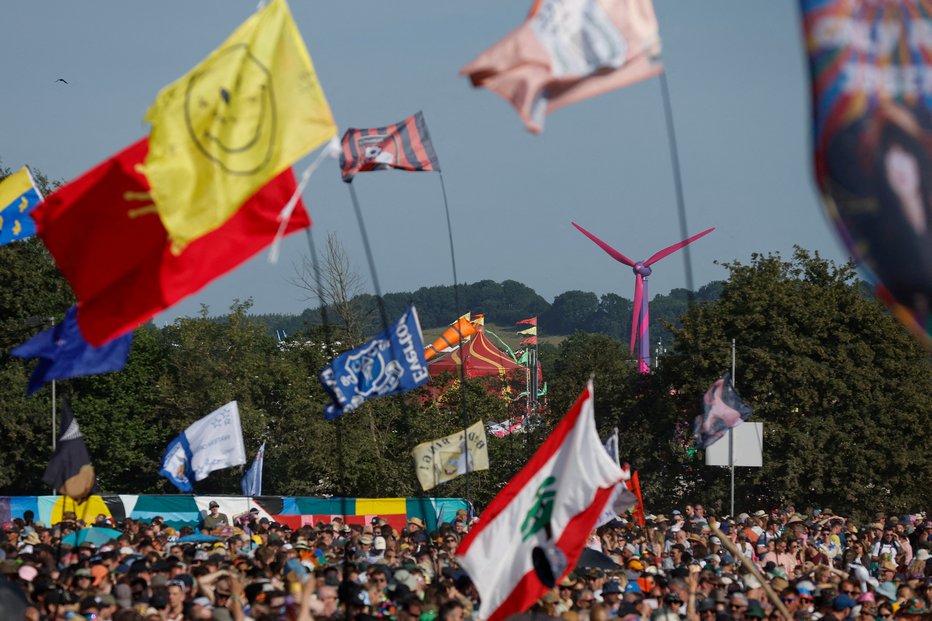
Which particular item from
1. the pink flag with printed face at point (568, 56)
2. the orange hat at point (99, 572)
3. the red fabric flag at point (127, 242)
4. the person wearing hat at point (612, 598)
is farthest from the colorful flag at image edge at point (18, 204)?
the pink flag with printed face at point (568, 56)

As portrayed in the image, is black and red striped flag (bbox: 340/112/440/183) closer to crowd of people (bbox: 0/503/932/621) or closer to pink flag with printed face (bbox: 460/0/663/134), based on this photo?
crowd of people (bbox: 0/503/932/621)

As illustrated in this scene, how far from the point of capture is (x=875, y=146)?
21.8 ft

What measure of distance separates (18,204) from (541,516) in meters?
15.9

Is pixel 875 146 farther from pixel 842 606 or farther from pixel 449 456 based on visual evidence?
pixel 449 456

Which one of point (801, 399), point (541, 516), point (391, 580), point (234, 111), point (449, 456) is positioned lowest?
point (801, 399)

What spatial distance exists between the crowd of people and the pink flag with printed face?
12.7 feet

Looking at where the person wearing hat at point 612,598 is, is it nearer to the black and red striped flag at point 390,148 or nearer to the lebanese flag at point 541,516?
the lebanese flag at point 541,516

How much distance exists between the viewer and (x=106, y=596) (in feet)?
42.7

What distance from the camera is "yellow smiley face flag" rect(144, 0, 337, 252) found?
10.4 metres

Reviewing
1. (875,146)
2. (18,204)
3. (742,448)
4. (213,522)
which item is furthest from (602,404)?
(875,146)

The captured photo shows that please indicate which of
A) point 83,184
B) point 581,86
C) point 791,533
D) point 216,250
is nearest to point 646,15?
point 581,86

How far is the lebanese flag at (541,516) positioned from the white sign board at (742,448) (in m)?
25.9

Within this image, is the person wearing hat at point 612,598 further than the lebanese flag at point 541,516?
Yes

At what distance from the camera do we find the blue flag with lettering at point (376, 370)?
18.9 m
